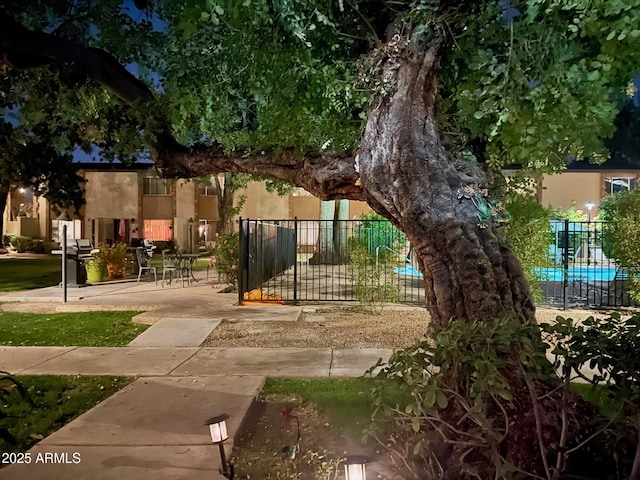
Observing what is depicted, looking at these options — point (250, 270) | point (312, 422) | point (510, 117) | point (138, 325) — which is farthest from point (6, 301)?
point (510, 117)

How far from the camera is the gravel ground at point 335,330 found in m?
7.51

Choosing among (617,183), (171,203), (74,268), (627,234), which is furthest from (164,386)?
(171,203)

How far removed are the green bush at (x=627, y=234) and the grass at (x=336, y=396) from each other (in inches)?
268

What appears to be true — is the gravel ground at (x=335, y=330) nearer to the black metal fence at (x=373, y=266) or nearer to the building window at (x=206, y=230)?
the black metal fence at (x=373, y=266)

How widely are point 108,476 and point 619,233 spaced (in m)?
9.72

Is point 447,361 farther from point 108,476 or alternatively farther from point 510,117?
point 108,476

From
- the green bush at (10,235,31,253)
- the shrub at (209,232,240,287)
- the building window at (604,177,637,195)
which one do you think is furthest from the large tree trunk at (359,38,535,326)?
the green bush at (10,235,31,253)

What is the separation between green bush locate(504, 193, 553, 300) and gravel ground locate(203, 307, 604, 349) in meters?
1.46

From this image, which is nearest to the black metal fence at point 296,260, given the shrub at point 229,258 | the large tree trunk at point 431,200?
the shrub at point 229,258

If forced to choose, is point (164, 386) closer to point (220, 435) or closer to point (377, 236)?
point (220, 435)

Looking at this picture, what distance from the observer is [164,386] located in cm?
541

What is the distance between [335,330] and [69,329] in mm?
4524

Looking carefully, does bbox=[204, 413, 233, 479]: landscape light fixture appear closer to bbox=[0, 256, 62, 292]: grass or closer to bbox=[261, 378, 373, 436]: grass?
bbox=[261, 378, 373, 436]: grass

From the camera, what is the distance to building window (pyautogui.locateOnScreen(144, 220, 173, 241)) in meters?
33.8
